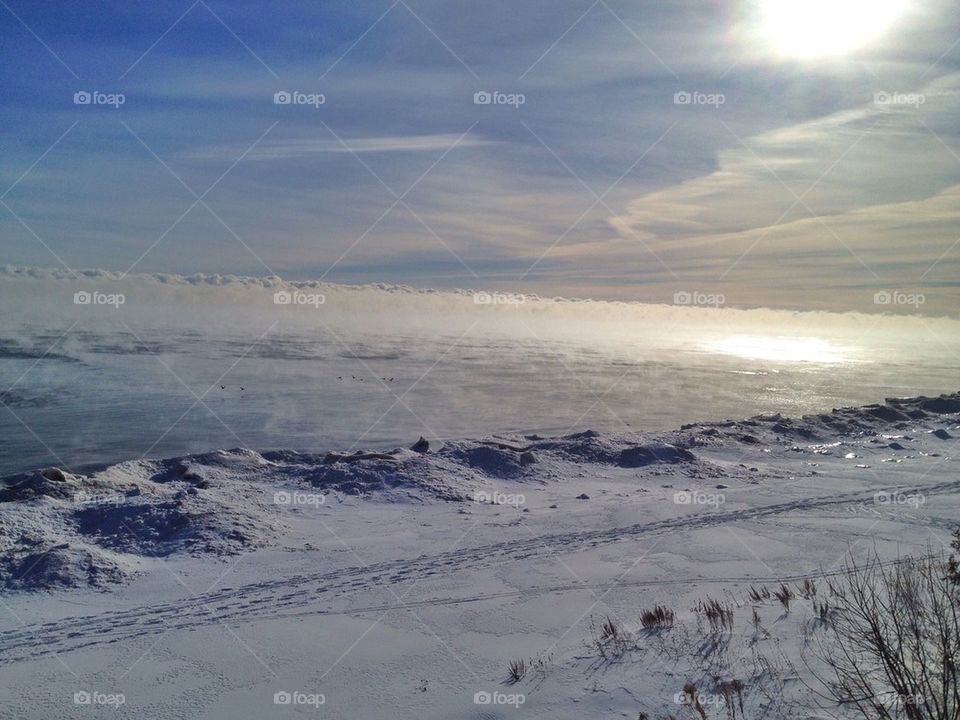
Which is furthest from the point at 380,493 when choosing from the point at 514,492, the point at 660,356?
the point at 660,356

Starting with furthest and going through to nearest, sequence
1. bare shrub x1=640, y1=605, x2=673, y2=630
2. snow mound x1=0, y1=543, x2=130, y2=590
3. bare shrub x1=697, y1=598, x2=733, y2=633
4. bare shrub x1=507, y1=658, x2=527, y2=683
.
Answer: snow mound x1=0, y1=543, x2=130, y2=590, bare shrub x1=640, y1=605, x2=673, y2=630, bare shrub x1=697, y1=598, x2=733, y2=633, bare shrub x1=507, y1=658, x2=527, y2=683

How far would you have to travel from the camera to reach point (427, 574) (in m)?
9.23

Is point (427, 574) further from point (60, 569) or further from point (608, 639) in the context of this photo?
point (60, 569)

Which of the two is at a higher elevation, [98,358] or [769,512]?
[98,358]

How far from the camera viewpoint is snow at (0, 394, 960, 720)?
19.7ft

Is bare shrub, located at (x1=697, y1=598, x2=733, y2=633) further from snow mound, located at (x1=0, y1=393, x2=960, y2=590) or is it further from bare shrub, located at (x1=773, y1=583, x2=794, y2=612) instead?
snow mound, located at (x1=0, y1=393, x2=960, y2=590)

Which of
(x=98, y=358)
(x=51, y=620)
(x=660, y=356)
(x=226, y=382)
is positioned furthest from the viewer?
(x=660, y=356)

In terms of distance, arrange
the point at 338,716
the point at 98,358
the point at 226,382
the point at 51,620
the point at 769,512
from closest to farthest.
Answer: the point at 338,716 < the point at 51,620 < the point at 769,512 < the point at 226,382 < the point at 98,358

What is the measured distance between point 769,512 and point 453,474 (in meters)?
6.10

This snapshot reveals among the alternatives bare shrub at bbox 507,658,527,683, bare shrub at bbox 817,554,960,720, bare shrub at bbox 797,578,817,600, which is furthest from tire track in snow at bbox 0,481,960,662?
bare shrub at bbox 817,554,960,720

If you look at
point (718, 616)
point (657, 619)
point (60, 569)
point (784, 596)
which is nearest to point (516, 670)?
point (657, 619)

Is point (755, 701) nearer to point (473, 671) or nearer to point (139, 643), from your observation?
point (473, 671)

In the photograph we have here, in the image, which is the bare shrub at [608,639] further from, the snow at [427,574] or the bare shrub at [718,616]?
the bare shrub at [718,616]

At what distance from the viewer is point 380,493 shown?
13.4 m
